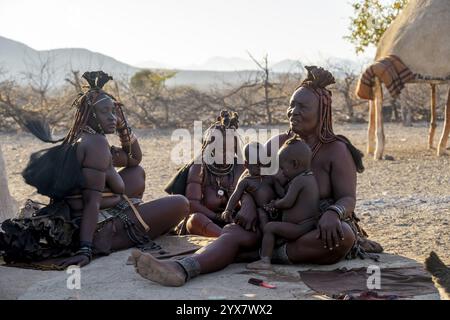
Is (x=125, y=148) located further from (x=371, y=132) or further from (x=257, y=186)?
(x=371, y=132)

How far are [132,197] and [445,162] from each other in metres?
6.60

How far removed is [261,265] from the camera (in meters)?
4.56

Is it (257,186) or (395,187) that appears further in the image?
(395,187)

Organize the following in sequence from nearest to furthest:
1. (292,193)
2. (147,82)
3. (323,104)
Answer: (292,193) → (323,104) → (147,82)

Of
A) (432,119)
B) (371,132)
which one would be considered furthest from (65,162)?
(432,119)

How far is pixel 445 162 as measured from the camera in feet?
36.5

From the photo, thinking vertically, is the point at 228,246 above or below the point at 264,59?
below

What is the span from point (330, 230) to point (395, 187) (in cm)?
466

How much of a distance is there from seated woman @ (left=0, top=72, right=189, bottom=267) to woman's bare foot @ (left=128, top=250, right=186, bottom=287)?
742 mm

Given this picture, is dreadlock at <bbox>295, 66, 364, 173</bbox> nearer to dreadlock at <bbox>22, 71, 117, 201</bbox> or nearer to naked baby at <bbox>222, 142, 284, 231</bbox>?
naked baby at <bbox>222, 142, 284, 231</bbox>

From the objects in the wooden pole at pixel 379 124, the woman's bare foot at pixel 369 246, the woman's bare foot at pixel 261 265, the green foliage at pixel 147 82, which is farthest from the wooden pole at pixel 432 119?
the woman's bare foot at pixel 261 265

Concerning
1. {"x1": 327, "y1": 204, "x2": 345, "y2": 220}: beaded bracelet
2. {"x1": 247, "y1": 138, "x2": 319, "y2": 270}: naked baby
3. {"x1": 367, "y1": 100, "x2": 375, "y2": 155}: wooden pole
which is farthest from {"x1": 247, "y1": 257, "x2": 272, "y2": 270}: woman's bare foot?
{"x1": 367, "y1": 100, "x2": 375, "y2": 155}: wooden pole
